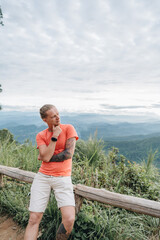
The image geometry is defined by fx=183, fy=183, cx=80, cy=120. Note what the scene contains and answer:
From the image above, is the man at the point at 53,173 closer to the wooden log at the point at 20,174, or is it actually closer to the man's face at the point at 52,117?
the man's face at the point at 52,117

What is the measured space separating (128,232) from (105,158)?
123 inches

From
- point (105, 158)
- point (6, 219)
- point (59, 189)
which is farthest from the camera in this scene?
point (105, 158)

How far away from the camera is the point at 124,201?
2459 millimetres

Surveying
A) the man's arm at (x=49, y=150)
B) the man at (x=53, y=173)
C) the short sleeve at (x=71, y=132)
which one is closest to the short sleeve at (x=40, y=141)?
the man at (x=53, y=173)

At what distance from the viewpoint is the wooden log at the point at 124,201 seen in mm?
2297

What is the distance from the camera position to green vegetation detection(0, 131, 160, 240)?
2.65 m

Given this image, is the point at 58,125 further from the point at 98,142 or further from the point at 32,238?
the point at 98,142

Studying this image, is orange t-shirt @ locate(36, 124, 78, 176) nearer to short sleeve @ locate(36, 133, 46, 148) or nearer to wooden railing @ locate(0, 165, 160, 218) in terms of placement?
short sleeve @ locate(36, 133, 46, 148)

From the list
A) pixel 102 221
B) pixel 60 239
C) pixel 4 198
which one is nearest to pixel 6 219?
pixel 4 198

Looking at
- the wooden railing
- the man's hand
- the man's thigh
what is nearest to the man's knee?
the man's thigh

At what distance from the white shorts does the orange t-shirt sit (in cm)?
7

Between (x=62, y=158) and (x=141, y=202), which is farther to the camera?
(x=62, y=158)

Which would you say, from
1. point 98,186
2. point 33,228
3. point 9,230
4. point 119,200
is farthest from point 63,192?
point 98,186

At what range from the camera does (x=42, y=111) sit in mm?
2594
